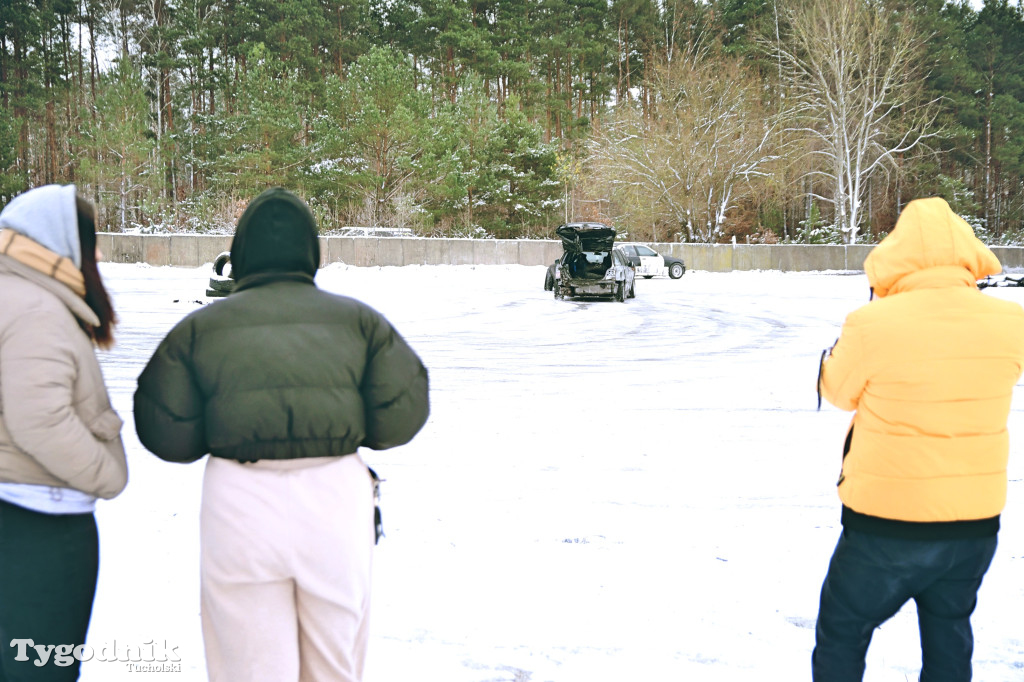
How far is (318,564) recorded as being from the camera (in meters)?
2.31

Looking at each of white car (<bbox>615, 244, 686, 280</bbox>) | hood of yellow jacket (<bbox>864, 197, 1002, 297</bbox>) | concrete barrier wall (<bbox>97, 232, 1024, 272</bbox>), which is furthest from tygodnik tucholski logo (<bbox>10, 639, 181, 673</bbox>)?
concrete barrier wall (<bbox>97, 232, 1024, 272</bbox>)

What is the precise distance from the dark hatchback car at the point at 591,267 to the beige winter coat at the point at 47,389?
19.8 metres

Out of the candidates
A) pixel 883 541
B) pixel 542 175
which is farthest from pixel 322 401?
pixel 542 175

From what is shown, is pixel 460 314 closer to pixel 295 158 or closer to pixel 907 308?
pixel 907 308

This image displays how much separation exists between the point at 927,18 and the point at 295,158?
124 feet

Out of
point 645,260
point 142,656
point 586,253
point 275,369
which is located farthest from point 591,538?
point 645,260

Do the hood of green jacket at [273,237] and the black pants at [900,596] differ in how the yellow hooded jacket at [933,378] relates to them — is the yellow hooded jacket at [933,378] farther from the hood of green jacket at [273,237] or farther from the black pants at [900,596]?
the hood of green jacket at [273,237]

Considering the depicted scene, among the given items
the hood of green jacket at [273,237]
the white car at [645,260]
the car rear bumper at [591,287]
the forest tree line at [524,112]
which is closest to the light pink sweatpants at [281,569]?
the hood of green jacket at [273,237]

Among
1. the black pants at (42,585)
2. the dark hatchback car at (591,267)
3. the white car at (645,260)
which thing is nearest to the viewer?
the black pants at (42,585)

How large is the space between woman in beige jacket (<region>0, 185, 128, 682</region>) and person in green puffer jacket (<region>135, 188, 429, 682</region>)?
0.19 meters

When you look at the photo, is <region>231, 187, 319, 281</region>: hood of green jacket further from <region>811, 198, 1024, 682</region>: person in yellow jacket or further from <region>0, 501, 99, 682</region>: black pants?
<region>811, 198, 1024, 682</region>: person in yellow jacket

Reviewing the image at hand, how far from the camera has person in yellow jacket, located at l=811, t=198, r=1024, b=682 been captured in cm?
260

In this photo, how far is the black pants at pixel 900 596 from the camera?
8.52 feet

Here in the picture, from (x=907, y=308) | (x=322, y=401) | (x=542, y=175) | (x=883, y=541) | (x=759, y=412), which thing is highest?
(x=542, y=175)
